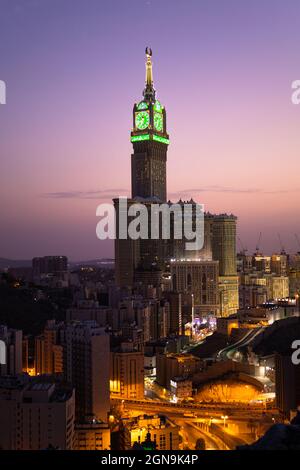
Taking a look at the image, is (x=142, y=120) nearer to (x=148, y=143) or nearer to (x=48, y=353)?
(x=148, y=143)

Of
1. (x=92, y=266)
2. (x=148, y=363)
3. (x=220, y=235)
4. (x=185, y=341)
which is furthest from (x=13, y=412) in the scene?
(x=92, y=266)

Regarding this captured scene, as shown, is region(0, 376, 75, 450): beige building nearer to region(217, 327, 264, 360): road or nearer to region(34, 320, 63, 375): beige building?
region(34, 320, 63, 375): beige building

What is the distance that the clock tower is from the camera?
2066cm

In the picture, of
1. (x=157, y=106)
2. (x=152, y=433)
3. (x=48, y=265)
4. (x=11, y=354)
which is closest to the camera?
(x=152, y=433)

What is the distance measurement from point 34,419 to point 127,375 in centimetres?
358

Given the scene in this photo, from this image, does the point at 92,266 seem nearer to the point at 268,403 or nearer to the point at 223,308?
the point at 223,308

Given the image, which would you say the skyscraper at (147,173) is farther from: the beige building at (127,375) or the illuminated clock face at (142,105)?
the beige building at (127,375)

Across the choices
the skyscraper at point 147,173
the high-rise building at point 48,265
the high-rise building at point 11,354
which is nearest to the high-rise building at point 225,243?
the skyscraper at point 147,173

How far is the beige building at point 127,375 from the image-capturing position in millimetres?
9648

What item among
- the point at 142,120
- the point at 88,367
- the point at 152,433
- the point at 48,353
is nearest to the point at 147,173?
the point at 142,120

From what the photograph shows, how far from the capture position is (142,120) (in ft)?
67.8

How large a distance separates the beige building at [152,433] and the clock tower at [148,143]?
13.5 m

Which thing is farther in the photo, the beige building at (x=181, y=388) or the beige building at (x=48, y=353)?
the beige building at (x=48, y=353)

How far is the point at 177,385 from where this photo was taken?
9805 mm
